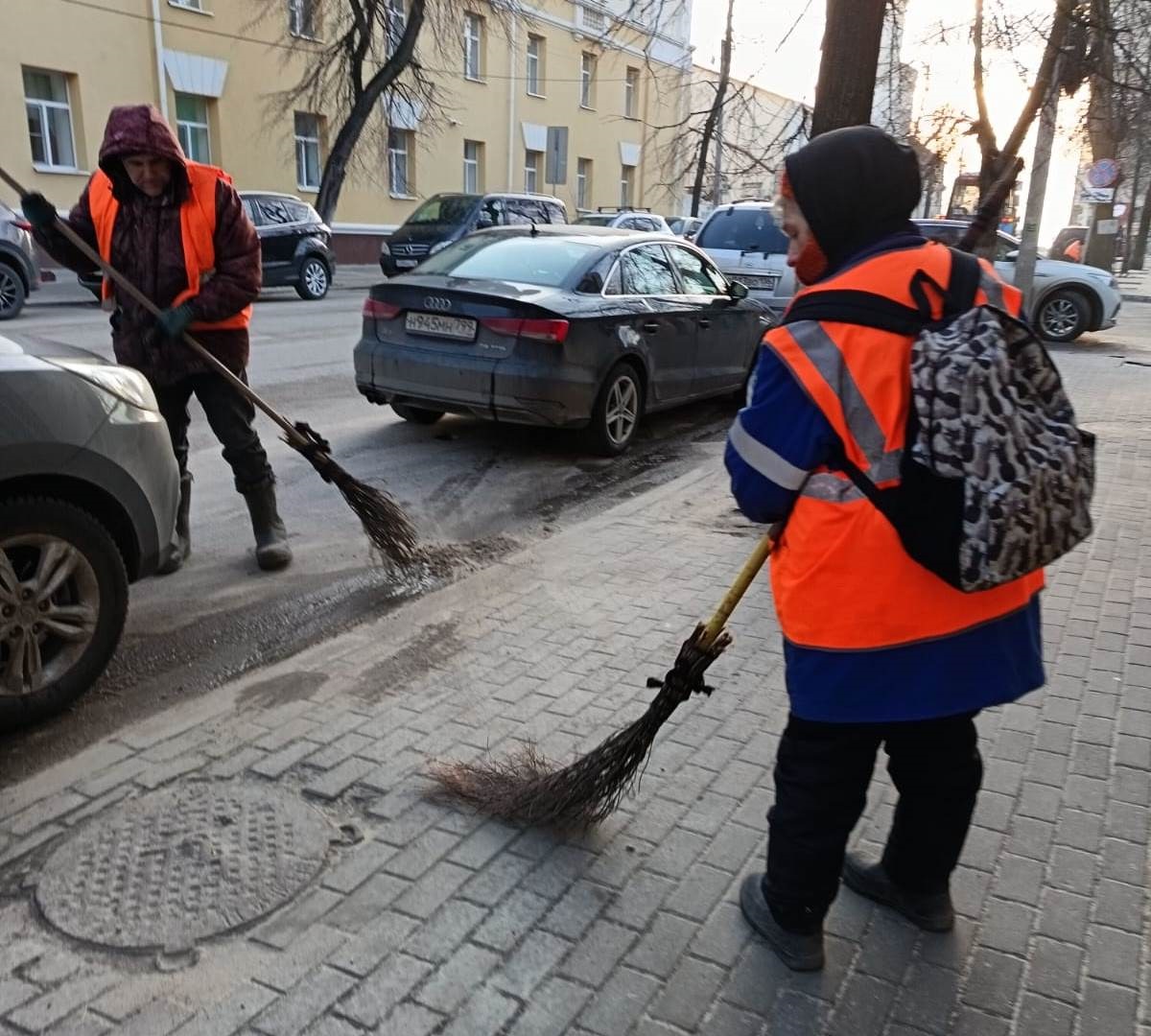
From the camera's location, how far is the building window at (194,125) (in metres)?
23.9

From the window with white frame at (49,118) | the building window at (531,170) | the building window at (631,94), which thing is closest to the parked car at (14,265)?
the window with white frame at (49,118)

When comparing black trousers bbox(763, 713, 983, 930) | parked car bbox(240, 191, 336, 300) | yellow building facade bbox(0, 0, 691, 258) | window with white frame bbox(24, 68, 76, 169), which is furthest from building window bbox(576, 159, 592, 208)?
black trousers bbox(763, 713, 983, 930)

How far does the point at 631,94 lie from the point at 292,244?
26040mm

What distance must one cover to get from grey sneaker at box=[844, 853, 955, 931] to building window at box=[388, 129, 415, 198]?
29.5 meters

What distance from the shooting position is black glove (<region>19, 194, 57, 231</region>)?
171 inches

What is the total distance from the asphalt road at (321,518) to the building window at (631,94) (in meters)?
32.3

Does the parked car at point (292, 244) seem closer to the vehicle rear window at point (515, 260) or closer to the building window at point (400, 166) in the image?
the vehicle rear window at point (515, 260)

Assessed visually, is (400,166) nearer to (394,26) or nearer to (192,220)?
(394,26)

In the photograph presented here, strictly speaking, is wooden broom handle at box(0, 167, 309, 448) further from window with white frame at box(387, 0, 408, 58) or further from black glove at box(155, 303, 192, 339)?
window with white frame at box(387, 0, 408, 58)

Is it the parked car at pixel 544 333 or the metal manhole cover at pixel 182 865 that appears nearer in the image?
the metal manhole cover at pixel 182 865

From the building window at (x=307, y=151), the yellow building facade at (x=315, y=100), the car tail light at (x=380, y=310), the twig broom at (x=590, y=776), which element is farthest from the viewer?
the building window at (x=307, y=151)

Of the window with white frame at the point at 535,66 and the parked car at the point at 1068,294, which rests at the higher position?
the window with white frame at the point at 535,66

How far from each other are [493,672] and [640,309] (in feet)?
14.2

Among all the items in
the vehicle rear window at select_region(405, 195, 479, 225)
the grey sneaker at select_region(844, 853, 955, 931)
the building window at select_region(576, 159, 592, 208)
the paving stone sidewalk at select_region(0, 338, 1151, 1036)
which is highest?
the building window at select_region(576, 159, 592, 208)
